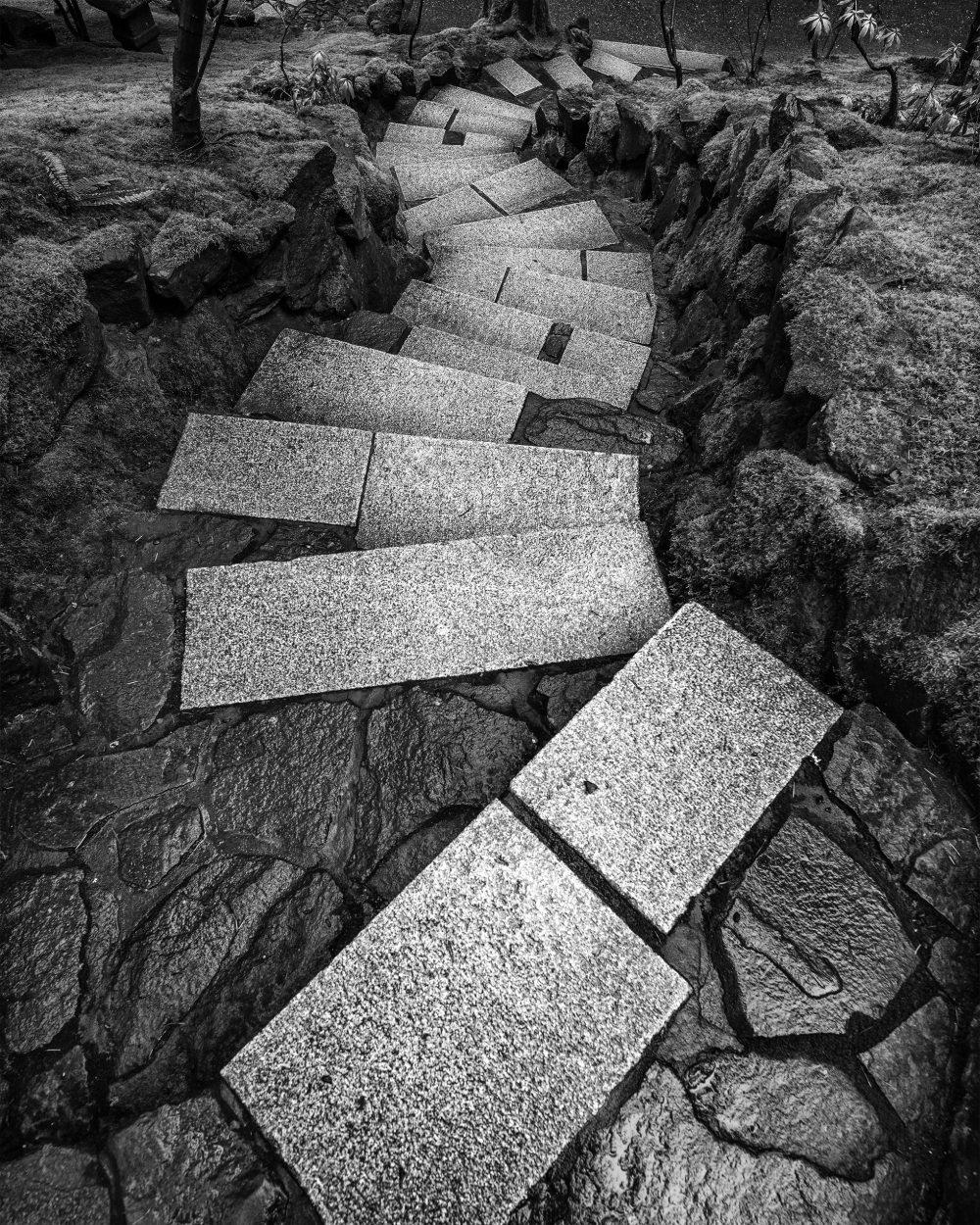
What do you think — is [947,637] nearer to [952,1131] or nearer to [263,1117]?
[952,1131]

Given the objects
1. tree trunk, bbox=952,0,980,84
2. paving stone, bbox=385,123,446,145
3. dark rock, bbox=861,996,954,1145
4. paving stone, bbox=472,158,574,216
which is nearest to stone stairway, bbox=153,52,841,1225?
dark rock, bbox=861,996,954,1145

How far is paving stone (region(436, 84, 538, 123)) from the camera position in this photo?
7887mm

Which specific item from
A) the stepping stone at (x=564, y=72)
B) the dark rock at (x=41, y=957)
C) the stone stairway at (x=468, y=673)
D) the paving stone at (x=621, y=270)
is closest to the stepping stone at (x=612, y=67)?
the stepping stone at (x=564, y=72)

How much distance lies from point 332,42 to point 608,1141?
11.2 m

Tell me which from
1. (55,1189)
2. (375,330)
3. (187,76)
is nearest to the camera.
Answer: (55,1189)

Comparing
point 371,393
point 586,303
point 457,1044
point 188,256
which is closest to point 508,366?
point 371,393

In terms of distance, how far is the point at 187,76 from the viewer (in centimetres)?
304

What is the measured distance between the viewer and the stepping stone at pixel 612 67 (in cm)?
866

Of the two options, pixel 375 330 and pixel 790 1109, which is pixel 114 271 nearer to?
pixel 375 330

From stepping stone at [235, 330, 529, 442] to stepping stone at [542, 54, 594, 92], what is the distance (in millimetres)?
8085

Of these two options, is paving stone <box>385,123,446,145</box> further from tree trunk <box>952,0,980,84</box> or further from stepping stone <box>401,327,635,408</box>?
stepping stone <box>401,327,635,408</box>

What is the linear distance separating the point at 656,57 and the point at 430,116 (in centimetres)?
408

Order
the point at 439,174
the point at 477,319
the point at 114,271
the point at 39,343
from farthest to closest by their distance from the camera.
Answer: the point at 439,174 < the point at 477,319 < the point at 114,271 < the point at 39,343

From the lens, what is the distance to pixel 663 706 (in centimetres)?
167
